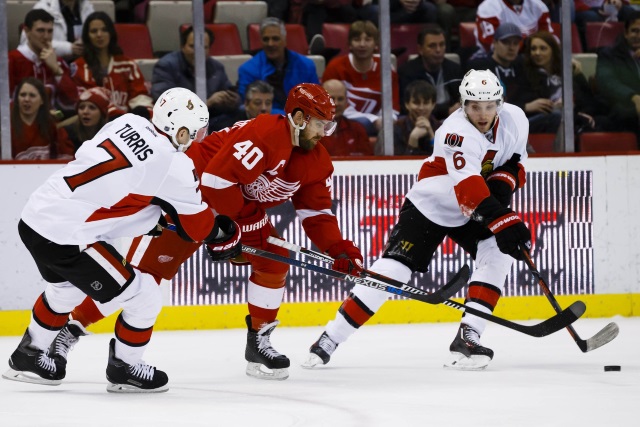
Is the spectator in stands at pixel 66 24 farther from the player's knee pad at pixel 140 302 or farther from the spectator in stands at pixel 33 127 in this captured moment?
the player's knee pad at pixel 140 302

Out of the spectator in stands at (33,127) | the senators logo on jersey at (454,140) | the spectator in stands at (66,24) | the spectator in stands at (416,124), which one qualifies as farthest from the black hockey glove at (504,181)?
the spectator in stands at (66,24)

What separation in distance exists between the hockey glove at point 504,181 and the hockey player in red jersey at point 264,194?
1.94 feet

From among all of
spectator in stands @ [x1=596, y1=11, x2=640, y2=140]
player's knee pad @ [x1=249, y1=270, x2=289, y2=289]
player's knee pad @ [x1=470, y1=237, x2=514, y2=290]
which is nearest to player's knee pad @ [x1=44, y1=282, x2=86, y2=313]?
player's knee pad @ [x1=249, y1=270, x2=289, y2=289]

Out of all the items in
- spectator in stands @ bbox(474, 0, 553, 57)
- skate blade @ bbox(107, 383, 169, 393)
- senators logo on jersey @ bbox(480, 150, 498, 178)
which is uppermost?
spectator in stands @ bbox(474, 0, 553, 57)

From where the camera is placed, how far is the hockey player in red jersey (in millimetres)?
3855

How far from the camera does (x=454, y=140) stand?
4.12 m

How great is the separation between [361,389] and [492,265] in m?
0.82

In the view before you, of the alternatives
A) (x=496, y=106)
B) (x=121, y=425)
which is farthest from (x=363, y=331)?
(x=121, y=425)

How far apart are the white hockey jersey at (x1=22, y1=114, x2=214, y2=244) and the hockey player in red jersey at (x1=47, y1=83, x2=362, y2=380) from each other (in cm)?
34

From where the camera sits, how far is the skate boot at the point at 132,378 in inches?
141

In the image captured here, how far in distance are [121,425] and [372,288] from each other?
1.38 metres

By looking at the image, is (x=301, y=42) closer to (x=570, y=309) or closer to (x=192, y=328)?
(x=192, y=328)

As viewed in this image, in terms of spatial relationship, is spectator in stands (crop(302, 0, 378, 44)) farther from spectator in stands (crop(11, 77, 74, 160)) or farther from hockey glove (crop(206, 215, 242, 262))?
hockey glove (crop(206, 215, 242, 262))

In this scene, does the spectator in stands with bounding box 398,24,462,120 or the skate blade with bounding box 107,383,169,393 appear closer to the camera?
the skate blade with bounding box 107,383,169,393
